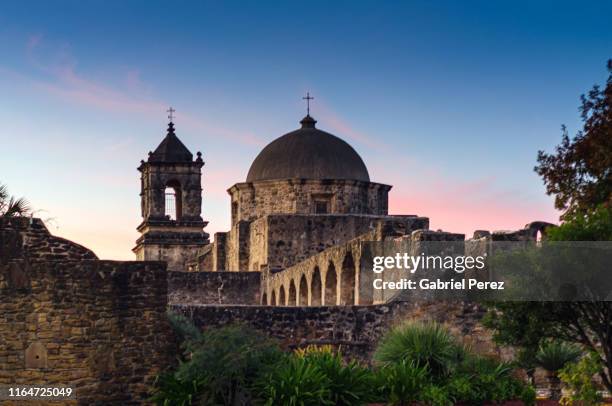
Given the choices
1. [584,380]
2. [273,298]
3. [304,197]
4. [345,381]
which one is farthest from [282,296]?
[584,380]

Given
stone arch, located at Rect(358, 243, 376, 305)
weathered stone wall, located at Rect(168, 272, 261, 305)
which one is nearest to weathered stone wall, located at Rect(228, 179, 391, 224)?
weathered stone wall, located at Rect(168, 272, 261, 305)

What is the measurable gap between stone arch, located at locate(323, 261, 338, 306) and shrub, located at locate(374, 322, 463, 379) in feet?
45.0

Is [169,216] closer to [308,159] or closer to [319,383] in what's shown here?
[308,159]

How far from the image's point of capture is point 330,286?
111 feet

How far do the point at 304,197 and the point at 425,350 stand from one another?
2923 cm

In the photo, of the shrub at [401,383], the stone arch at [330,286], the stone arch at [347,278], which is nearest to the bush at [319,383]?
the shrub at [401,383]

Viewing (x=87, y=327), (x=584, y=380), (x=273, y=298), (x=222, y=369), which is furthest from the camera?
(x=273, y=298)

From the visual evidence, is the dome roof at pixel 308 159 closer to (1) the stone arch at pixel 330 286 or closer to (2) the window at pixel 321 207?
(2) the window at pixel 321 207

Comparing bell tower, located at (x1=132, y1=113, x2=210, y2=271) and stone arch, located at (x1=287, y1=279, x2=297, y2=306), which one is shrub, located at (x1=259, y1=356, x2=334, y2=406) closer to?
stone arch, located at (x1=287, y1=279, x2=297, y2=306)

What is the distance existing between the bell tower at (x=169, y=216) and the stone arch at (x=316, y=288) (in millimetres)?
18382

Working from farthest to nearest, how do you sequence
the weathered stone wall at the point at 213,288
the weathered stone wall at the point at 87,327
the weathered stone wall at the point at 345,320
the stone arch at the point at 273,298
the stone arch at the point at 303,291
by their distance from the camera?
the weathered stone wall at the point at 213,288, the stone arch at the point at 273,298, the stone arch at the point at 303,291, the weathered stone wall at the point at 345,320, the weathered stone wall at the point at 87,327

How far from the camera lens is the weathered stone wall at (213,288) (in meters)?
43.1

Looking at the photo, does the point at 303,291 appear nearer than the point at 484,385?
No

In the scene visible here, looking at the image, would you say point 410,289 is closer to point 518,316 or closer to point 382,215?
point 518,316
